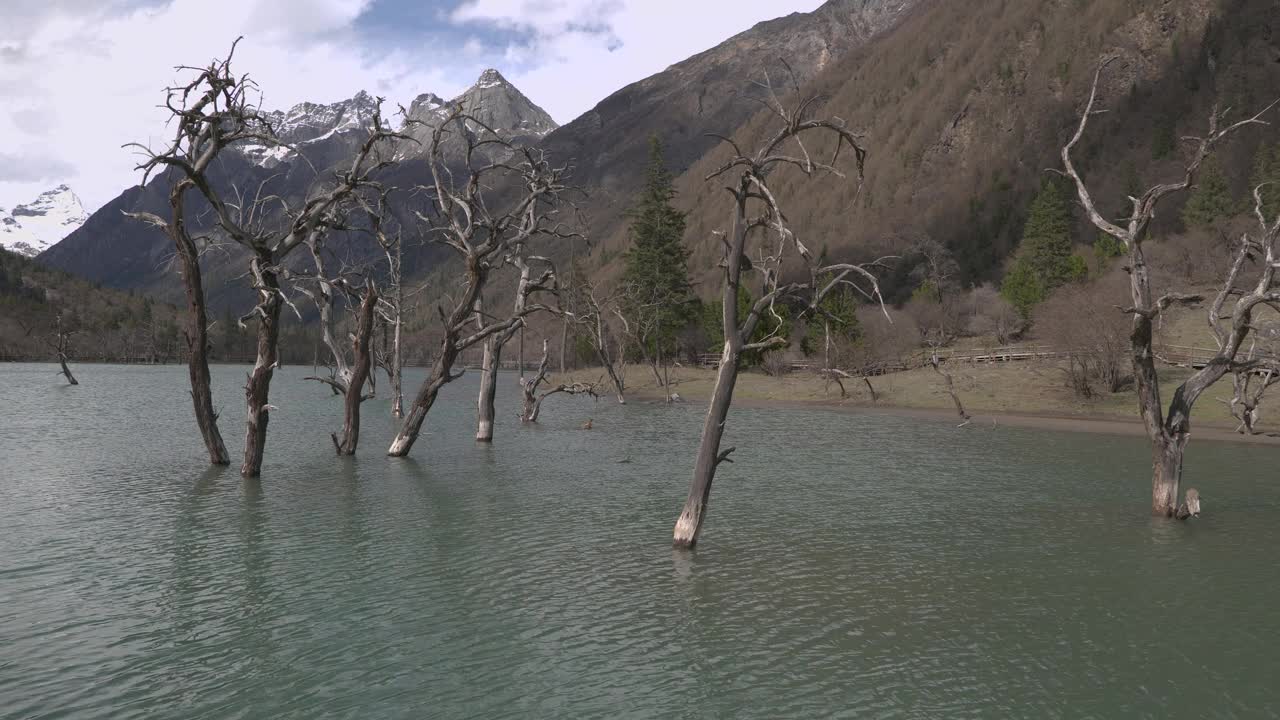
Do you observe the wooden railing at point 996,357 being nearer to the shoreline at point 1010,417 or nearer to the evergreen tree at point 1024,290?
the shoreline at point 1010,417

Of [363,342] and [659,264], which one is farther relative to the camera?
[659,264]

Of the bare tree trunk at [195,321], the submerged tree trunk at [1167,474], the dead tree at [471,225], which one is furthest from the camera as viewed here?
the dead tree at [471,225]

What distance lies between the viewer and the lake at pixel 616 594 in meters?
11.3

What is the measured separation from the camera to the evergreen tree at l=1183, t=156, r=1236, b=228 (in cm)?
11494

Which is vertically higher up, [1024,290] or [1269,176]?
[1269,176]

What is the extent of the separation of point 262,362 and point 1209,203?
13281 centimetres

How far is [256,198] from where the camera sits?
28.6 meters

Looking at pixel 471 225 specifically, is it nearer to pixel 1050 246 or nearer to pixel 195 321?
pixel 195 321

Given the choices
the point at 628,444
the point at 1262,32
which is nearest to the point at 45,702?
the point at 628,444

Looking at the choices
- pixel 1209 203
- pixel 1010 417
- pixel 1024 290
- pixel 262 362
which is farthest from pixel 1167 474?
pixel 1209 203

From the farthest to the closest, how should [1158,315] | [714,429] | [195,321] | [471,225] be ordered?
[471,225] < [195,321] < [1158,315] < [714,429]

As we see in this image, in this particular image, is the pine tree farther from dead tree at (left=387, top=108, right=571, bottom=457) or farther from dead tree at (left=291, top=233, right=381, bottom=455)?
dead tree at (left=291, top=233, right=381, bottom=455)

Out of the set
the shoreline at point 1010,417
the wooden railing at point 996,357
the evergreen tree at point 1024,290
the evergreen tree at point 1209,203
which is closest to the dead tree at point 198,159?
the shoreline at point 1010,417

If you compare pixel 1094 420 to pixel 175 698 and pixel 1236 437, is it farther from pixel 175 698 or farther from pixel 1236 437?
pixel 175 698
